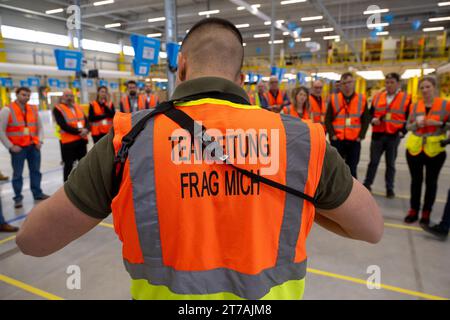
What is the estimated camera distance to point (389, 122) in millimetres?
5086

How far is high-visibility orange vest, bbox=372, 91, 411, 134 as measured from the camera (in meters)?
5.02

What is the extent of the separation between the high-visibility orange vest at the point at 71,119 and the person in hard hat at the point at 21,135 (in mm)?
363

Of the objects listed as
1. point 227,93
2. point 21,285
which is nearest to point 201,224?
point 227,93

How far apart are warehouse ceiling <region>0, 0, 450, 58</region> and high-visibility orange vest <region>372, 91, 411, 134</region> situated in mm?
10694

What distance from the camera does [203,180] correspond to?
2.60ft

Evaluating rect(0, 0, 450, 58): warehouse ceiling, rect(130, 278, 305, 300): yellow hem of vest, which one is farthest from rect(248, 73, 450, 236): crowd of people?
rect(0, 0, 450, 58): warehouse ceiling

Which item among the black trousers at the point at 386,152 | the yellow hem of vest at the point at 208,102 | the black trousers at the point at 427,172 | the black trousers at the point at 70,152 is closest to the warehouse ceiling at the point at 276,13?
the black trousers at the point at 386,152

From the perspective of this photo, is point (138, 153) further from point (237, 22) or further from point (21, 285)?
point (237, 22)

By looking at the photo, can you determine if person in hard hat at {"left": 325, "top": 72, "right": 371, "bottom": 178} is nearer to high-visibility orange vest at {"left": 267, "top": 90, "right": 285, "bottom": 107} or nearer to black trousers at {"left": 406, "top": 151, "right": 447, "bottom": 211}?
black trousers at {"left": 406, "top": 151, "right": 447, "bottom": 211}

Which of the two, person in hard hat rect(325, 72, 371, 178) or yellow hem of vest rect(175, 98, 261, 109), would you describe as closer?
yellow hem of vest rect(175, 98, 261, 109)

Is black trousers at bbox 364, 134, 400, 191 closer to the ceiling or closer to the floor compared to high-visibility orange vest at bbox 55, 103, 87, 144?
closer to the floor

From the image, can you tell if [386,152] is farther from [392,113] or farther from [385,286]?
[385,286]

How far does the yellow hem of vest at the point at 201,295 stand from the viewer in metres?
0.84
